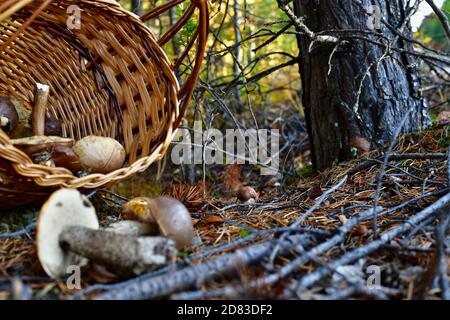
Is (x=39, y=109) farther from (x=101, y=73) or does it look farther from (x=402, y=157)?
(x=402, y=157)

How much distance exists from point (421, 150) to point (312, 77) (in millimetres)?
681

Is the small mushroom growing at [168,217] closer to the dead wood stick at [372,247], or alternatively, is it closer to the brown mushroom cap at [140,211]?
the brown mushroom cap at [140,211]

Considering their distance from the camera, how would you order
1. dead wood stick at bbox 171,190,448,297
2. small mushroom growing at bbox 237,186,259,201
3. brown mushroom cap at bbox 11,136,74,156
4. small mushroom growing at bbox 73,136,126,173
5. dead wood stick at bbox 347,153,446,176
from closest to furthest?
dead wood stick at bbox 171,190,448,297
brown mushroom cap at bbox 11,136,74,156
small mushroom growing at bbox 73,136,126,173
dead wood stick at bbox 347,153,446,176
small mushroom growing at bbox 237,186,259,201

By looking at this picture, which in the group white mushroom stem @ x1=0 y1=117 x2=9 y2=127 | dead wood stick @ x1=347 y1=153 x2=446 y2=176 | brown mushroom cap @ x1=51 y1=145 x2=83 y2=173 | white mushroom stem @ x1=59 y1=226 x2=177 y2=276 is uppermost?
white mushroom stem @ x1=0 y1=117 x2=9 y2=127

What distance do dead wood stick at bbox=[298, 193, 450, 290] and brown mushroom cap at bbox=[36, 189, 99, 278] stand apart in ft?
2.08

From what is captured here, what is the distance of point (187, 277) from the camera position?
99 cm

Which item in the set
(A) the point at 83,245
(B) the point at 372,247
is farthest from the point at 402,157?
(A) the point at 83,245

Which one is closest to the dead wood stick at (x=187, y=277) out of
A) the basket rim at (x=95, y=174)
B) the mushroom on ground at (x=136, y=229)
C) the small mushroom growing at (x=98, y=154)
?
the mushroom on ground at (x=136, y=229)

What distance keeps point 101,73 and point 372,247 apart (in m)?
1.34

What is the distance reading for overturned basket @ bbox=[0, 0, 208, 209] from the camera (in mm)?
1471

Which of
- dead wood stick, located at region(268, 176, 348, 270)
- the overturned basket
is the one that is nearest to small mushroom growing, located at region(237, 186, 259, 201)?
dead wood stick, located at region(268, 176, 348, 270)

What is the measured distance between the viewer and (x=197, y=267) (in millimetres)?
1023

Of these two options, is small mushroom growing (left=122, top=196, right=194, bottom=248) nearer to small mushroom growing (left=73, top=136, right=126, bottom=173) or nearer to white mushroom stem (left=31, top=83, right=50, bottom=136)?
small mushroom growing (left=73, top=136, right=126, bottom=173)
